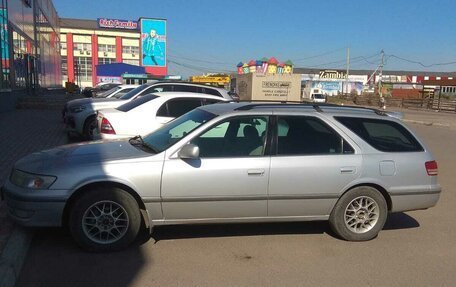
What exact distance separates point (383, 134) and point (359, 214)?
103 centimetres

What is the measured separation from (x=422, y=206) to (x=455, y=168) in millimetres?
5893

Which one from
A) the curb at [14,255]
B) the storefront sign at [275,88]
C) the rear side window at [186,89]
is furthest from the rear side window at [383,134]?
the storefront sign at [275,88]

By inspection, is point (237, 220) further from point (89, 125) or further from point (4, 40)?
point (4, 40)

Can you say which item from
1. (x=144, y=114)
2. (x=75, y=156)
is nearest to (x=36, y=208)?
(x=75, y=156)

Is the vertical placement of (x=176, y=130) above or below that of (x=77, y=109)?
above

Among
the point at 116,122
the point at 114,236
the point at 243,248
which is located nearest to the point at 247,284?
the point at 243,248

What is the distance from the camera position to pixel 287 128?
17.2ft

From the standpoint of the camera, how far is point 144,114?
899 cm

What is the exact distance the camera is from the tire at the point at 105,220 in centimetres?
459

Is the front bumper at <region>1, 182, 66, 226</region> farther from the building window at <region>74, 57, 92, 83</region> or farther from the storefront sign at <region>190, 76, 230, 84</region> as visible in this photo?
the building window at <region>74, 57, 92, 83</region>

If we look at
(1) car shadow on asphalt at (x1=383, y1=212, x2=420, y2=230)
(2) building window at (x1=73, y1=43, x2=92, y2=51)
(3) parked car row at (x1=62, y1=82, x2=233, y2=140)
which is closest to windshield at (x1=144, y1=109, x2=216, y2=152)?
(1) car shadow on asphalt at (x1=383, y1=212, x2=420, y2=230)

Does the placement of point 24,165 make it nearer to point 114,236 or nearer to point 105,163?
point 105,163

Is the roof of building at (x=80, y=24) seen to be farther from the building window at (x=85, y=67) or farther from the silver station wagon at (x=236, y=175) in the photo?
the silver station wagon at (x=236, y=175)

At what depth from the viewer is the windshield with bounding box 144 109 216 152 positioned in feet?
16.7
